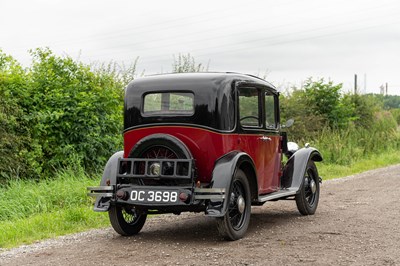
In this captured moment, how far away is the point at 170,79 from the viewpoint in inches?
309

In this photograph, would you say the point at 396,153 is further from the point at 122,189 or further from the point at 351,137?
the point at 122,189

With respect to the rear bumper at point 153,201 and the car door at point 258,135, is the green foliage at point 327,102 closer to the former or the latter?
the car door at point 258,135

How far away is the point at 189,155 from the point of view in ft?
23.8

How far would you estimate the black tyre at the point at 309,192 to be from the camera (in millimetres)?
9258

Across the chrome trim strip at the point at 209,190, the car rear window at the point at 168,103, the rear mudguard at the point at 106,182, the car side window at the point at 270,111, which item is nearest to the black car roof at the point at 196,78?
the car rear window at the point at 168,103

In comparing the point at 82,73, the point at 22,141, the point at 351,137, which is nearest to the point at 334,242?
the point at 22,141

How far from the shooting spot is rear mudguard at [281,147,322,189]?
359 inches

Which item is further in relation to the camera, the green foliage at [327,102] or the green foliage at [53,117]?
the green foliage at [327,102]

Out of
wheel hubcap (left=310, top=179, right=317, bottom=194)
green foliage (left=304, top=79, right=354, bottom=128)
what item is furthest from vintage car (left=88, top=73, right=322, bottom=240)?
green foliage (left=304, top=79, right=354, bottom=128)

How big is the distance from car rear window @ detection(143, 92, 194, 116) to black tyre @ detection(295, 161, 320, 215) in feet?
8.27

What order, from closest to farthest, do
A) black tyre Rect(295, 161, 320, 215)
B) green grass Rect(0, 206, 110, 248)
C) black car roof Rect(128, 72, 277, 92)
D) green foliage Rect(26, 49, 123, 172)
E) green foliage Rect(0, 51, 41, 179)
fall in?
black car roof Rect(128, 72, 277, 92)
green grass Rect(0, 206, 110, 248)
black tyre Rect(295, 161, 320, 215)
green foliage Rect(0, 51, 41, 179)
green foliage Rect(26, 49, 123, 172)

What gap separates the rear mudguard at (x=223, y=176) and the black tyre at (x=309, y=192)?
2095 millimetres

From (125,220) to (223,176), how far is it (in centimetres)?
164

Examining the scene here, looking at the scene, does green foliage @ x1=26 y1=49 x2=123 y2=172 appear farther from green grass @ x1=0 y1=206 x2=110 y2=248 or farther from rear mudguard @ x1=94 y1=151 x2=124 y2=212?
rear mudguard @ x1=94 y1=151 x2=124 y2=212
